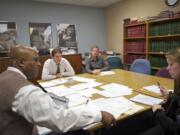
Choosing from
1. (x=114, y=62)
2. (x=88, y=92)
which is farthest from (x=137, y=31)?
(x=88, y=92)

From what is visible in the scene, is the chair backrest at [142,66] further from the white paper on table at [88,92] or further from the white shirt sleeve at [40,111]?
the white shirt sleeve at [40,111]

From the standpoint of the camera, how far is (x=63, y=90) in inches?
81.1

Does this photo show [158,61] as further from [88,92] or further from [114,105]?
[114,105]

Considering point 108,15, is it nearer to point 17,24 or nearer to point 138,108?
point 17,24

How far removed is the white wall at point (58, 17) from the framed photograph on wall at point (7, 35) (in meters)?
0.12

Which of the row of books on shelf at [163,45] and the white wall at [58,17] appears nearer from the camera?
the row of books on shelf at [163,45]

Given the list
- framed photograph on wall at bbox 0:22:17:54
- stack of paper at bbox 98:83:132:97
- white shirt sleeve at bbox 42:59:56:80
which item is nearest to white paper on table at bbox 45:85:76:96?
stack of paper at bbox 98:83:132:97

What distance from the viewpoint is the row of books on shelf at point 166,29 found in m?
3.44

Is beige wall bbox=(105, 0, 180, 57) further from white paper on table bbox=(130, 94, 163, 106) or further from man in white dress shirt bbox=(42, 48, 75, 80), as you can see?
white paper on table bbox=(130, 94, 163, 106)

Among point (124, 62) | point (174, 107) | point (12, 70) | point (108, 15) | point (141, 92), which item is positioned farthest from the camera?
point (108, 15)

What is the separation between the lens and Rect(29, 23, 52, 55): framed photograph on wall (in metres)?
4.71

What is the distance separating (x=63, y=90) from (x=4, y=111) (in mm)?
1138

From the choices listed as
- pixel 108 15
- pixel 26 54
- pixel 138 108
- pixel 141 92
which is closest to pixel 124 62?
pixel 108 15

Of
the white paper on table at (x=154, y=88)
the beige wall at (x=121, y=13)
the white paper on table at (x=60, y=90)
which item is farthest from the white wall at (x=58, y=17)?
the white paper on table at (x=154, y=88)
